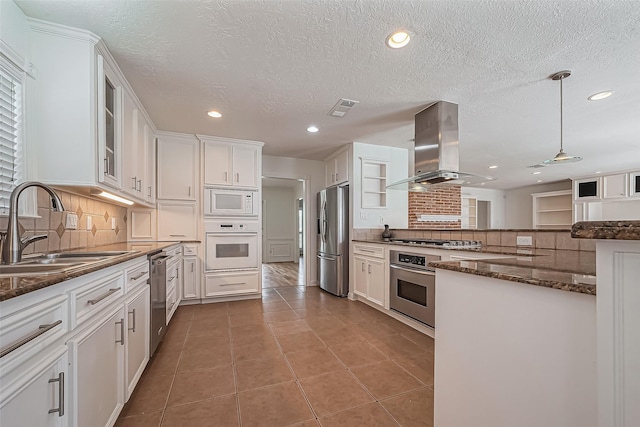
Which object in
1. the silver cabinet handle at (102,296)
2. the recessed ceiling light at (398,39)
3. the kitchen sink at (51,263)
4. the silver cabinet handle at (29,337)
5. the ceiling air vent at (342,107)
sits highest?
the recessed ceiling light at (398,39)

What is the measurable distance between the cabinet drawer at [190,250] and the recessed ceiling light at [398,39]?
322 centimetres

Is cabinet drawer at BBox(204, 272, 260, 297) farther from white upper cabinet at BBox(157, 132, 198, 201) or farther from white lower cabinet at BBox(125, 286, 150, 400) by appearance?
white lower cabinet at BBox(125, 286, 150, 400)

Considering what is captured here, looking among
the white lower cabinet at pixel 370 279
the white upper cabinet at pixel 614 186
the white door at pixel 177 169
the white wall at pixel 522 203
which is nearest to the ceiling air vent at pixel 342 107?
the white lower cabinet at pixel 370 279

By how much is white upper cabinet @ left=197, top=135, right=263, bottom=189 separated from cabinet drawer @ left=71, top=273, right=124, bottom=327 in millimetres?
2432

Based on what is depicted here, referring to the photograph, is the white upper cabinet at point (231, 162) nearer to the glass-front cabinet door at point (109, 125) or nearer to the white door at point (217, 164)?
the white door at point (217, 164)

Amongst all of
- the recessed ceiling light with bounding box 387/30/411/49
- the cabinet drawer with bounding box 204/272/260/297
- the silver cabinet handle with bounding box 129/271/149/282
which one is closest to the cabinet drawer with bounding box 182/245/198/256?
the cabinet drawer with bounding box 204/272/260/297

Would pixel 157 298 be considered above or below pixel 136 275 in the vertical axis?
below

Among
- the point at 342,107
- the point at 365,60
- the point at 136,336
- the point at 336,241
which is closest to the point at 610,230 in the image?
the point at 365,60

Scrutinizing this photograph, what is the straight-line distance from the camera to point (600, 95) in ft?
8.16

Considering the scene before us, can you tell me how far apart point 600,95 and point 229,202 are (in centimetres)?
426

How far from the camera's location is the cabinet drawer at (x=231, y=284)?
3559mm

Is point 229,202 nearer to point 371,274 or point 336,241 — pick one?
point 336,241

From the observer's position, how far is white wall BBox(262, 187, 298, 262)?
25.6ft

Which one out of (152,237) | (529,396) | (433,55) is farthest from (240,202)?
(529,396)
